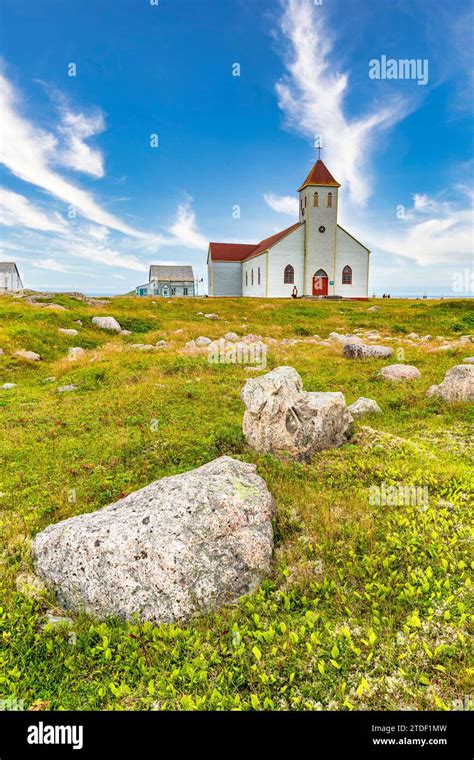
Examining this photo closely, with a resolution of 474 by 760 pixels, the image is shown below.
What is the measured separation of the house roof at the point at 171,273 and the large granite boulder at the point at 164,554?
89643 millimetres

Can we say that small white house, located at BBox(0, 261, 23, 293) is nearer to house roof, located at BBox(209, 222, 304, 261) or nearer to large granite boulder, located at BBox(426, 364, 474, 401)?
house roof, located at BBox(209, 222, 304, 261)

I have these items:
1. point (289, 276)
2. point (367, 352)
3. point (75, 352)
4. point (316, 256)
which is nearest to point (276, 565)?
point (367, 352)

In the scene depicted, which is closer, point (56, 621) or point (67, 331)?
point (56, 621)

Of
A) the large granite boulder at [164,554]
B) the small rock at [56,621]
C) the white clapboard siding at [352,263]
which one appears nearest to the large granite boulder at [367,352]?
the large granite boulder at [164,554]

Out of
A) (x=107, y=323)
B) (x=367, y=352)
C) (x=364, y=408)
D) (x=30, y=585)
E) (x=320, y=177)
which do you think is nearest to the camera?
(x=30, y=585)

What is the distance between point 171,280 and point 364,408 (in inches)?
3296

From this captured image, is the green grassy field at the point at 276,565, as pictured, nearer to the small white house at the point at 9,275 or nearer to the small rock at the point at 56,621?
the small rock at the point at 56,621

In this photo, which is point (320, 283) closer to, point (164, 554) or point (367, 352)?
point (367, 352)

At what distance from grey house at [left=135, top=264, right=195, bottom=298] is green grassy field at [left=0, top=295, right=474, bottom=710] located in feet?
257

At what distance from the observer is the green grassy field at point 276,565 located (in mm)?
4492

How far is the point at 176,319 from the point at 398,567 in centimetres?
3357

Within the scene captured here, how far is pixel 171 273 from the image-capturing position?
93500 mm

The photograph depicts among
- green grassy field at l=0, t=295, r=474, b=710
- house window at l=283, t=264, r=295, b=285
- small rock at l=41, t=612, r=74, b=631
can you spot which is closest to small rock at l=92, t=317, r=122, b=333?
green grassy field at l=0, t=295, r=474, b=710
